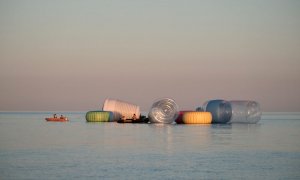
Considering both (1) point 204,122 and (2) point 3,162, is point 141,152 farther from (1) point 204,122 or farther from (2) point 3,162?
(1) point 204,122

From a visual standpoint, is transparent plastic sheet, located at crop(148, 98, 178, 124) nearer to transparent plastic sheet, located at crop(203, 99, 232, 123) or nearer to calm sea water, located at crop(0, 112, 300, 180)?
transparent plastic sheet, located at crop(203, 99, 232, 123)

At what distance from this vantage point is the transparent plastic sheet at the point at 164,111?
249 ft

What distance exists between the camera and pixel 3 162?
2991cm

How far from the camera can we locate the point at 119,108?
88312 mm

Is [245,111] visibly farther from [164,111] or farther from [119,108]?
[119,108]

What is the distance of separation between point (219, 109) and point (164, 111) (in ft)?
26.0

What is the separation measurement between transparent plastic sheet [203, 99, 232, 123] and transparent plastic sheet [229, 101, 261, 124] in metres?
0.73

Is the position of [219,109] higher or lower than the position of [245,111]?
higher

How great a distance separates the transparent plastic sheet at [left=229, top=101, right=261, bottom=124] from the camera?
79.9m

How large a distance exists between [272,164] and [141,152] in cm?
875

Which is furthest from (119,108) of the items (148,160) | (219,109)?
(148,160)

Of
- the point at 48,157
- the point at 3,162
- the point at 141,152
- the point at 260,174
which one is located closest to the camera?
the point at 260,174

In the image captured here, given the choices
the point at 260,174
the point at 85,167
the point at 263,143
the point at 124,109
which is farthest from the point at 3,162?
the point at 124,109

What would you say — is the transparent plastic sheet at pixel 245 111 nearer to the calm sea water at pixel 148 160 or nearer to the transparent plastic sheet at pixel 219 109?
the transparent plastic sheet at pixel 219 109
